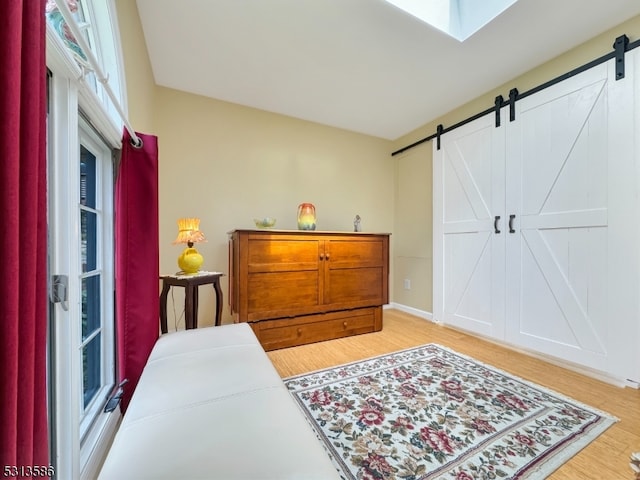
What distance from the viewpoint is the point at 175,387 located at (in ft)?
3.24

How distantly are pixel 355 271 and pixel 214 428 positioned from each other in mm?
2143

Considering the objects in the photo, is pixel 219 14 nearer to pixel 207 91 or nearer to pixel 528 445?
pixel 207 91

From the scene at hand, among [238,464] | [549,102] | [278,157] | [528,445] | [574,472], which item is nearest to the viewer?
[238,464]

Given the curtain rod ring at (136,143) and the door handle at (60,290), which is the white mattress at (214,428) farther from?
the curtain rod ring at (136,143)

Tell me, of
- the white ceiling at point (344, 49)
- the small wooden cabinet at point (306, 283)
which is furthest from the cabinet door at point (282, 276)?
the white ceiling at point (344, 49)

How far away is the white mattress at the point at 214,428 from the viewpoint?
63 centimetres

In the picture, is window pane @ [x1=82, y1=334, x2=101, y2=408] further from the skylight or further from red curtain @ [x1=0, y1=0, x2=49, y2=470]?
the skylight

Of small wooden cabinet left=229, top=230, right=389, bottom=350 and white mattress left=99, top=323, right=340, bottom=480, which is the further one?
small wooden cabinet left=229, top=230, right=389, bottom=350

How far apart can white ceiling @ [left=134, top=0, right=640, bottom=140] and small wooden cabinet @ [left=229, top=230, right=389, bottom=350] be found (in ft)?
4.91

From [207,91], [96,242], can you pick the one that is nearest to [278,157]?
[207,91]

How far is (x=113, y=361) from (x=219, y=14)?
7.63 ft

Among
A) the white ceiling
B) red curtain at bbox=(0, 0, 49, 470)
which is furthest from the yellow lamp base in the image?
the white ceiling

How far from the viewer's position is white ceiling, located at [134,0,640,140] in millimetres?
1770

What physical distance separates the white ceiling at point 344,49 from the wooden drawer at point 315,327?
2319 millimetres
